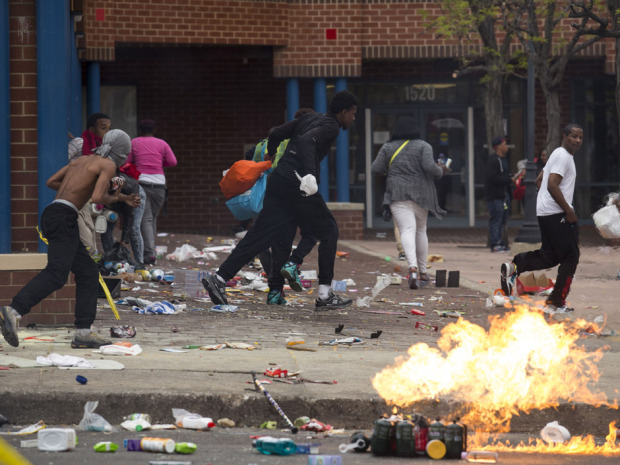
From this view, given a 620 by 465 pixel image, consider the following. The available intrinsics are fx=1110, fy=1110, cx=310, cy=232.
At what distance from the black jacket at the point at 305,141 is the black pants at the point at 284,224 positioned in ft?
0.44

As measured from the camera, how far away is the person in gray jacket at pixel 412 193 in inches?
476

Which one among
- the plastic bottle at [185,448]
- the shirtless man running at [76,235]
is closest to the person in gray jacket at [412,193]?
the shirtless man running at [76,235]

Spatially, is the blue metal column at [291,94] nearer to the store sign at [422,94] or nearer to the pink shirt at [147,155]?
the store sign at [422,94]

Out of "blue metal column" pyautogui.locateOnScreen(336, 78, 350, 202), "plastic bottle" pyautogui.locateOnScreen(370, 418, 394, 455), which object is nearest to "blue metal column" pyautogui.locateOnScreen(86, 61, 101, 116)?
"blue metal column" pyautogui.locateOnScreen(336, 78, 350, 202)

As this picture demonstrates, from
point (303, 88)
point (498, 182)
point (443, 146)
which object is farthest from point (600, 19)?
point (303, 88)

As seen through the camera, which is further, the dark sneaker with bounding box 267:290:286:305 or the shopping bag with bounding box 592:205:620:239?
the shopping bag with bounding box 592:205:620:239

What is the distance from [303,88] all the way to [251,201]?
1351 centimetres

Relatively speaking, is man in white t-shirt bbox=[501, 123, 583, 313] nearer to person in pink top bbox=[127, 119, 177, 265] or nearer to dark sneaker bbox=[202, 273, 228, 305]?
dark sneaker bbox=[202, 273, 228, 305]

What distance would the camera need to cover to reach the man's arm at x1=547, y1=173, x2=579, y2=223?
390 inches

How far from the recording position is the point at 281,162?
32.8 feet

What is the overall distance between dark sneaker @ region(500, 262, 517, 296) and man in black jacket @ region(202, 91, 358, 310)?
1.65 metres

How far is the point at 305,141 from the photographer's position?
9.73 metres

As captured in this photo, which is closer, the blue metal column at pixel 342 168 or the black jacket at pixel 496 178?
the black jacket at pixel 496 178

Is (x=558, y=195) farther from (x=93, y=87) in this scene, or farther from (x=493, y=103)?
(x=93, y=87)
